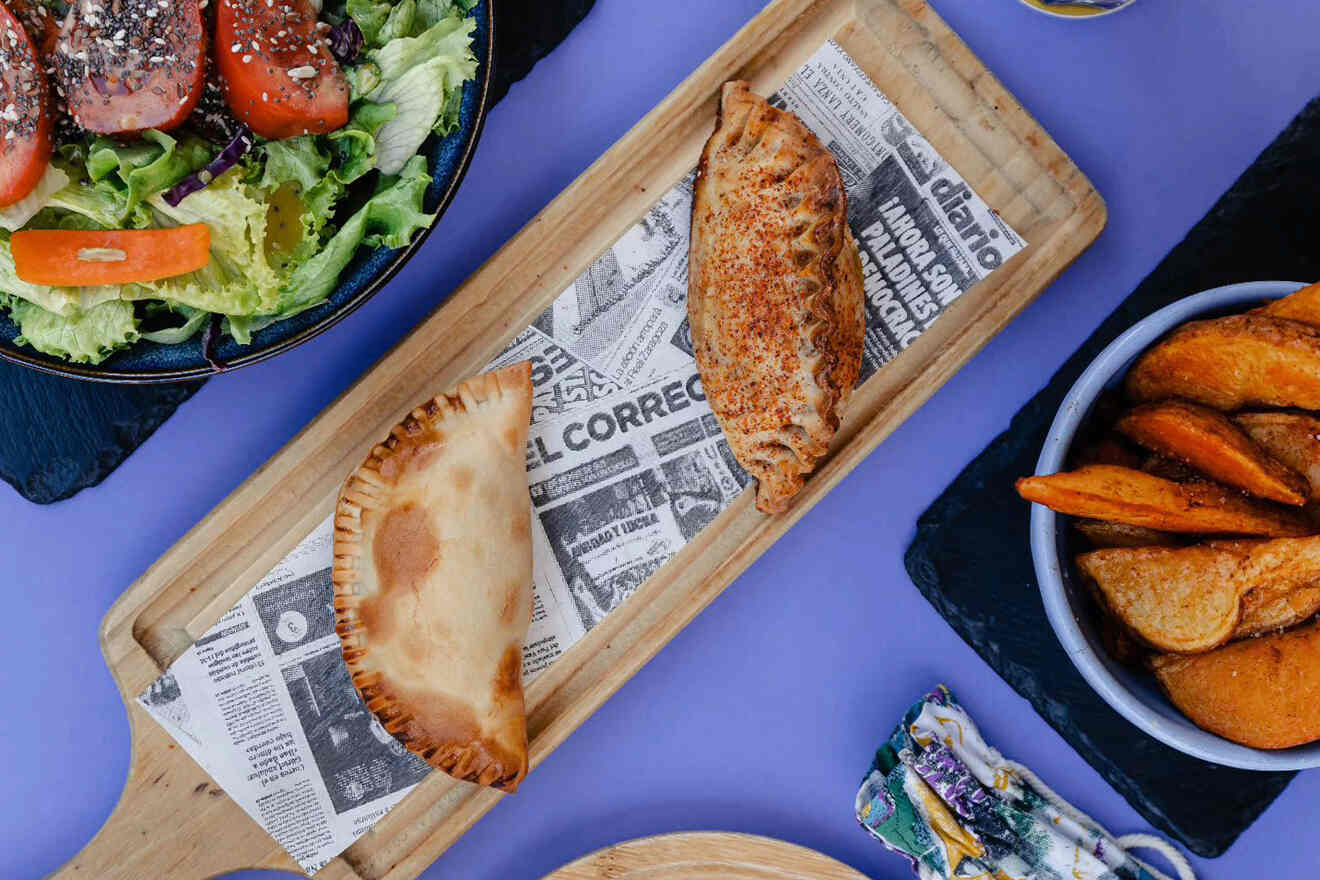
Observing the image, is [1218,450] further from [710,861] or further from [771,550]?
[710,861]

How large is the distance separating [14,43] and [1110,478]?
1434 mm

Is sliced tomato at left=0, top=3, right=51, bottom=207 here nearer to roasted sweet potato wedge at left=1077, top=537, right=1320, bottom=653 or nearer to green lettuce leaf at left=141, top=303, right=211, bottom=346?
green lettuce leaf at left=141, top=303, right=211, bottom=346

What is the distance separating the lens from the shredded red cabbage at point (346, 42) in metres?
1.32

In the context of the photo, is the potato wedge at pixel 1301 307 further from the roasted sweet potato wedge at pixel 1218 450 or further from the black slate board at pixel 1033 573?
the black slate board at pixel 1033 573

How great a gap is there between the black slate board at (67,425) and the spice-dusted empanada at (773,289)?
44 cm

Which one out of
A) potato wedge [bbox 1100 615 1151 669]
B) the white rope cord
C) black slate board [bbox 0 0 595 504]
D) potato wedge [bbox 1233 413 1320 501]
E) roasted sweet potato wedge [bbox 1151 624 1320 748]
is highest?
potato wedge [bbox 1233 413 1320 501]

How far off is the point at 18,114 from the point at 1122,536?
1505 mm

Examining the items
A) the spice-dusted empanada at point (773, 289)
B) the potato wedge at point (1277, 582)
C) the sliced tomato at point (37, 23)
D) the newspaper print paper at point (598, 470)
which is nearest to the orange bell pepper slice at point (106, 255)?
the sliced tomato at point (37, 23)

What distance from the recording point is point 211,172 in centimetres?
128

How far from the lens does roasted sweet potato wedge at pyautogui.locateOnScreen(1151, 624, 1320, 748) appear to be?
1245mm

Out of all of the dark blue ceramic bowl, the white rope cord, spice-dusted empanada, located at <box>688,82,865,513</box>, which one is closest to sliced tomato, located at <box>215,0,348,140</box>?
the dark blue ceramic bowl

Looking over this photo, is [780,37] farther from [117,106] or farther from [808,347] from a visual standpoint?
[117,106]

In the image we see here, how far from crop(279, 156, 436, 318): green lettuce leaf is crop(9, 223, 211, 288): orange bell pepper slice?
125 mm

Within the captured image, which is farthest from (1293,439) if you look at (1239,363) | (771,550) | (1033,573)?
(771,550)
